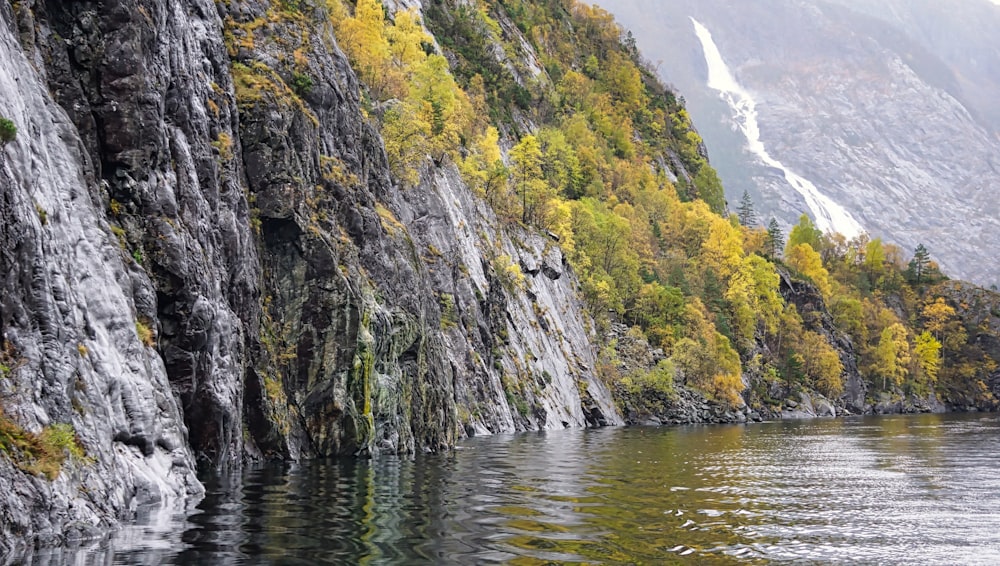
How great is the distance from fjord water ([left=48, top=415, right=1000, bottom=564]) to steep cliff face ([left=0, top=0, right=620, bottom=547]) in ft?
6.28

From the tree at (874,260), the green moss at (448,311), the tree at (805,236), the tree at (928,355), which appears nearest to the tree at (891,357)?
the tree at (928,355)

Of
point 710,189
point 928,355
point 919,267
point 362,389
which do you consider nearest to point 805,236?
point 919,267

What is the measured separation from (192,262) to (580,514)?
1343cm

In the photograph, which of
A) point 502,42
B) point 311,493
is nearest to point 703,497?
point 311,493

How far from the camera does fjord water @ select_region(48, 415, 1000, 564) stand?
53.1 feet

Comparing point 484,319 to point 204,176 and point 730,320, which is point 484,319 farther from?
point 730,320

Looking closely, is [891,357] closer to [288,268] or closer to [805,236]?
[805,236]

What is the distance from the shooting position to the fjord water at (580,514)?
1617cm

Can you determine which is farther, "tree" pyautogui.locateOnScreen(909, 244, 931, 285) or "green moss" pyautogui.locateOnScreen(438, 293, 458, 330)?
"tree" pyautogui.locateOnScreen(909, 244, 931, 285)

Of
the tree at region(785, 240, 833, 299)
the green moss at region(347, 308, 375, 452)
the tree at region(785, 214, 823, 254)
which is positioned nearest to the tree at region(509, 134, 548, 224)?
the green moss at region(347, 308, 375, 452)

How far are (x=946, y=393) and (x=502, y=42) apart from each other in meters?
89.8

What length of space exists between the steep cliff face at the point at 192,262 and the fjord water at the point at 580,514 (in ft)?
6.28

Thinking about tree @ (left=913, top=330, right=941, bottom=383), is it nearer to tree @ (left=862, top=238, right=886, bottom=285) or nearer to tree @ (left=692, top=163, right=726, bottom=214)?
tree @ (left=862, top=238, right=886, bottom=285)

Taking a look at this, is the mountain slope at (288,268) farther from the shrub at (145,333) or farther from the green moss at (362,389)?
the shrub at (145,333)
